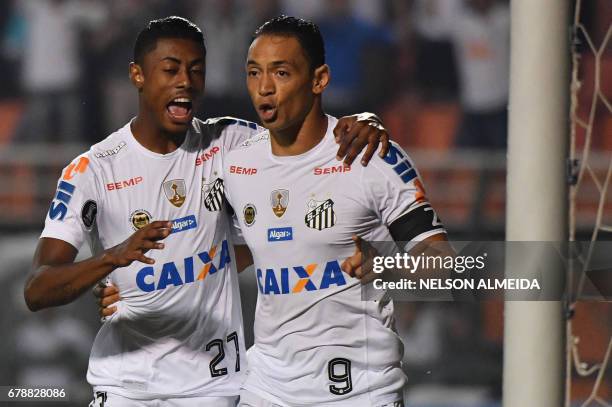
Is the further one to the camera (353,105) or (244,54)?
(244,54)

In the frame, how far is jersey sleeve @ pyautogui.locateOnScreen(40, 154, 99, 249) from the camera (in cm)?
345

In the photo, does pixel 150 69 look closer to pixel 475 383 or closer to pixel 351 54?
pixel 475 383

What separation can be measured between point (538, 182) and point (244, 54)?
522 cm

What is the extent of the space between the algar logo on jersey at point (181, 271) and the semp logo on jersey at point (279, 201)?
316mm

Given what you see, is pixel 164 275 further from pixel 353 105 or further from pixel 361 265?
pixel 353 105

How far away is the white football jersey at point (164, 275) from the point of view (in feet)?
11.6

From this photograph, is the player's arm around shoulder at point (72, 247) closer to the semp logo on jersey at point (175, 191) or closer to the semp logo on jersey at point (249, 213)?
the semp logo on jersey at point (175, 191)

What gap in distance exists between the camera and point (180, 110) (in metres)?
3.51

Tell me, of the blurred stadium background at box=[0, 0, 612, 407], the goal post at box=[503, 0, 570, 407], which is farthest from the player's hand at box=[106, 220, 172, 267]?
the blurred stadium background at box=[0, 0, 612, 407]

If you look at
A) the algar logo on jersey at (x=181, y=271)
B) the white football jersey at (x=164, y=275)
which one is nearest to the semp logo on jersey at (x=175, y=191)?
the white football jersey at (x=164, y=275)

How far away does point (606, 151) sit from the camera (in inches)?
311

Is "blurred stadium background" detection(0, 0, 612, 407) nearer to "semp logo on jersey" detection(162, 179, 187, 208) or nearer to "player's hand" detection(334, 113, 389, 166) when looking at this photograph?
"semp logo on jersey" detection(162, 179, 187, 208)

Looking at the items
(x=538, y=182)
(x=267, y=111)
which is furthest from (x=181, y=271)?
(x=538, y=182)

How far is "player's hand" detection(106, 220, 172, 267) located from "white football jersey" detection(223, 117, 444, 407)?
0.39 meters
